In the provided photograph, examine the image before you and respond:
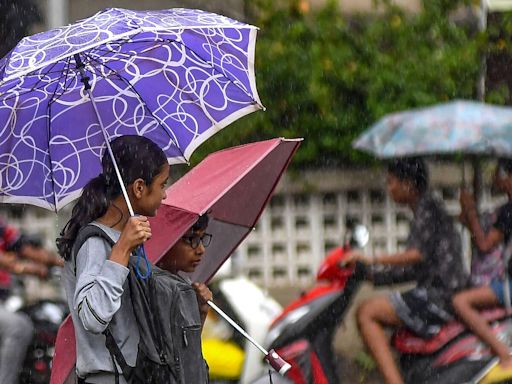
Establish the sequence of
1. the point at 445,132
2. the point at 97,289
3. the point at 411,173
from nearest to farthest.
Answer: the point at 97,289 → the point at 411,173 → the point at 445,132

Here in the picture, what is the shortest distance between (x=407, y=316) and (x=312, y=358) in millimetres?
520

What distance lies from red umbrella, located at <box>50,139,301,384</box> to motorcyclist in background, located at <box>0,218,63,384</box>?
214 centimetres

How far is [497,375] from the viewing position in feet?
21.7

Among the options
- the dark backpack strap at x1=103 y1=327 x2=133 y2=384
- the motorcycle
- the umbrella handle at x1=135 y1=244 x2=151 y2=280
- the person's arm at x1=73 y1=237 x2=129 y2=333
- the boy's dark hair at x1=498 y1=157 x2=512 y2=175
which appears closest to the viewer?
the person's arm at x1=73 y1=237 x2=129 y2=333

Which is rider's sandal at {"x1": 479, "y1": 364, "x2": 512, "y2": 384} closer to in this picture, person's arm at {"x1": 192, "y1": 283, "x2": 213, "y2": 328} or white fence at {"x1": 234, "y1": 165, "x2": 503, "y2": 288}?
person's arm at {"x1": 192, "y1": 283, "x2": 213, "y2": 328}

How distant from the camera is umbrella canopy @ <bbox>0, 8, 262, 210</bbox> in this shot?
4789 mm

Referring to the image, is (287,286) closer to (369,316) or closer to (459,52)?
(459,52)

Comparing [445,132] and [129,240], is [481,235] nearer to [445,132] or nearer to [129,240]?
[445,132]

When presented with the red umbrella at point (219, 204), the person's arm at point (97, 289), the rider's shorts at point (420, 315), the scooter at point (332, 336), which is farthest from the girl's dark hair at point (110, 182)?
the rider's shorts at point (420, 315)

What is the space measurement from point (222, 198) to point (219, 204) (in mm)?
47

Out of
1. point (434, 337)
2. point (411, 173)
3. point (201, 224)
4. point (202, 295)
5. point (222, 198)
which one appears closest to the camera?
point (202, 295)

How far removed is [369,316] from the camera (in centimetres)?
688

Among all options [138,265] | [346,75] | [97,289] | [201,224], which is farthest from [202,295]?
[346,75]

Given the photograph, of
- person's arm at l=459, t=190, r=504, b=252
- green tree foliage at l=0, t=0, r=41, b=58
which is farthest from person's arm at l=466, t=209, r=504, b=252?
green tree foliage at l=0, t=0, r=41, b=58
